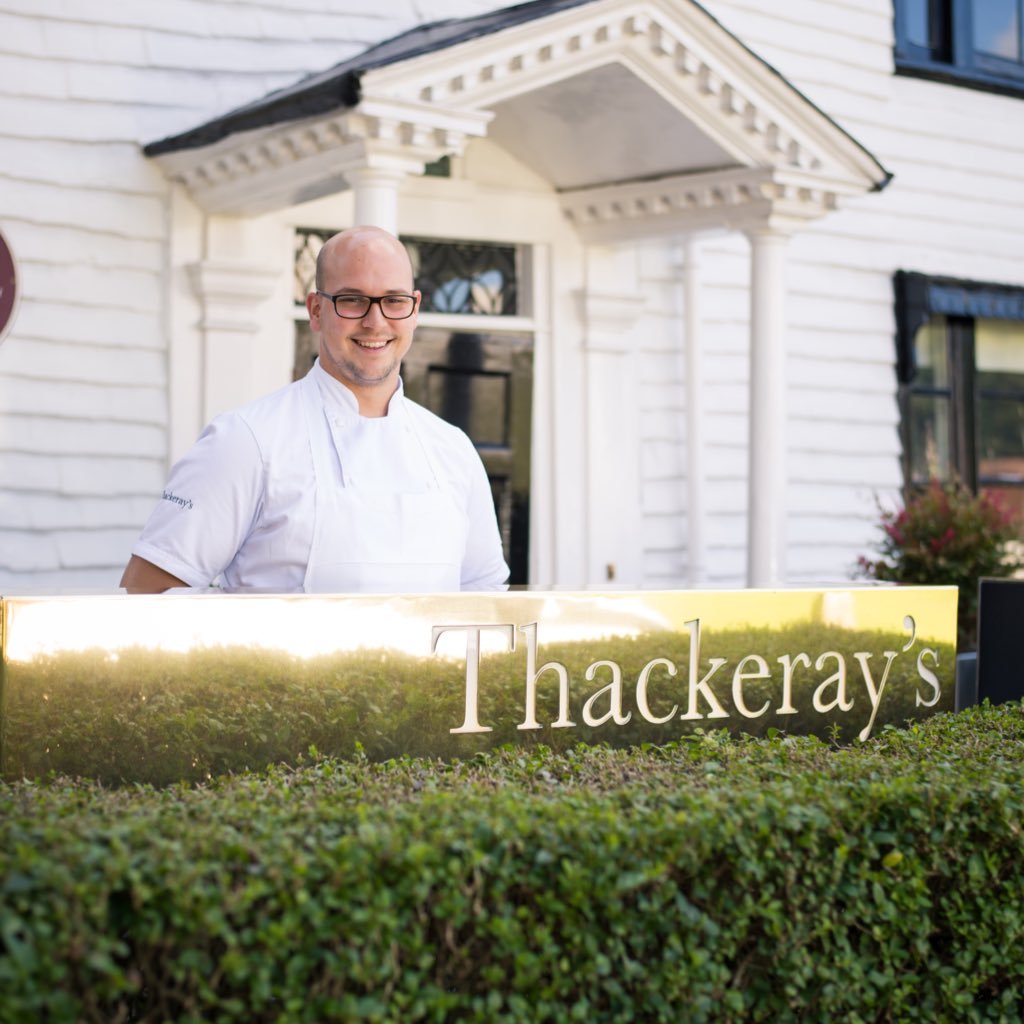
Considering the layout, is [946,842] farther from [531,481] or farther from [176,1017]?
[531,481]

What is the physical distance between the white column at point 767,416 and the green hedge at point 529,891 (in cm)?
431

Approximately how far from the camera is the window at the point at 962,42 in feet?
32.6

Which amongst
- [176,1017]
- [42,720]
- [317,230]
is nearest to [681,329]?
[317,230]

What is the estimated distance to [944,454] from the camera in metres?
10.2

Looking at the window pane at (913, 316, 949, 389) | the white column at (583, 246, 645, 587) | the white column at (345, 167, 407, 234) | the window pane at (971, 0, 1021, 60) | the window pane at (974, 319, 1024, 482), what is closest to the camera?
the white column at (345, 167, 407, 234)

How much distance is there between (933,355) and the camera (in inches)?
405

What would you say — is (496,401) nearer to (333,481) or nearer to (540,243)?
(540,243)

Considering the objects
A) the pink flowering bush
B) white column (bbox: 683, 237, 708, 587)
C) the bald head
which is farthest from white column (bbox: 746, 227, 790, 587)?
the bald head

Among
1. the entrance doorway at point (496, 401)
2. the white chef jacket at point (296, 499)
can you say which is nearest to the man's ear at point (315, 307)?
the white chef jacket at point (296, 499)

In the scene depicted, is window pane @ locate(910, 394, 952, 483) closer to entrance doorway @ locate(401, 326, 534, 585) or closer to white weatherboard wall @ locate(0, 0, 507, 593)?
entrance doorway @ locate(401, 326, 534, 585)

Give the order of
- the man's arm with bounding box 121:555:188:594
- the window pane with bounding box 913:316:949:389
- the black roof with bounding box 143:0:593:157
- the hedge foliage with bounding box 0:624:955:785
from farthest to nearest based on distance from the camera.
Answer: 1. the window pane with bounding box 913:316:949:389
2. the black roof with bounding box 143:0:593:157
3. the man's arm with bounding box 121:555:188:594
4. the hedge foliage with bounding box 0:624:955:785

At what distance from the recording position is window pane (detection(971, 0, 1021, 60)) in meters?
10.3

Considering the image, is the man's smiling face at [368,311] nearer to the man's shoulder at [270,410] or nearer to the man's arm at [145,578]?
the man's shoulder at [270,410]

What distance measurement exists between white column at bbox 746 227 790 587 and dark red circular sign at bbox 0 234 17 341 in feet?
14.1
